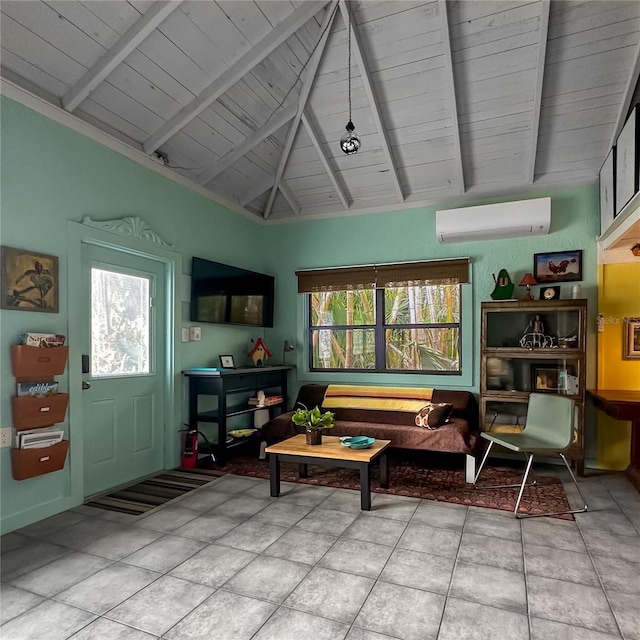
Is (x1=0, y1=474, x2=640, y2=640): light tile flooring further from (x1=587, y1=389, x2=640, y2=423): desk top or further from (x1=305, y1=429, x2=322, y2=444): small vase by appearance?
(x1=587, y1=389, x2=640, y2=423): desk top

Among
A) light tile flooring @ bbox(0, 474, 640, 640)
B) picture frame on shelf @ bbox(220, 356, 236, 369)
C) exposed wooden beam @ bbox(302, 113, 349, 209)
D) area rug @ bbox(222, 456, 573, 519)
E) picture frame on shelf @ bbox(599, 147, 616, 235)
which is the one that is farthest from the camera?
picture frame on shelf @ bbox(220, 356, 236, 369)

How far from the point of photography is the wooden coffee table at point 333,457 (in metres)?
3.09

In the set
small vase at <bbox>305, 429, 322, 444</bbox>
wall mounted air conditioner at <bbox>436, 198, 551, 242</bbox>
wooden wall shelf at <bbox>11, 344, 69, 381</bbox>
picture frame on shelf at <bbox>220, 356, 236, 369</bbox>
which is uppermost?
wall mounted air conditioner at <bbox>436, 198, 551, 242</bbox>

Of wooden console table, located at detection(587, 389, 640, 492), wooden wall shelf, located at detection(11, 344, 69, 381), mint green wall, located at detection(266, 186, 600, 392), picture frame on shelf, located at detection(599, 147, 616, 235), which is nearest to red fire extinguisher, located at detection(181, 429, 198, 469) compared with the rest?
wooden wall shelf, located at detection(11, 344, 69, 381)

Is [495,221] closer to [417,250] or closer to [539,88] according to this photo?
[417,250]

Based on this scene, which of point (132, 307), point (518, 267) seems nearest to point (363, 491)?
point (132, 307)

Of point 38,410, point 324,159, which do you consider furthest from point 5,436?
point 324,159

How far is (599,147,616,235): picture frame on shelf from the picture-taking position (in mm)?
3605

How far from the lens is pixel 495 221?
427 centimetres

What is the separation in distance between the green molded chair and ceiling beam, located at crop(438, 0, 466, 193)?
223 cm

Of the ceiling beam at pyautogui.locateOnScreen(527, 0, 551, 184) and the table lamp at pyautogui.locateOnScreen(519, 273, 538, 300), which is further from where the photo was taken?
the table lamp at pyautogui.locateOnScreen(519, 273, 538, 300)

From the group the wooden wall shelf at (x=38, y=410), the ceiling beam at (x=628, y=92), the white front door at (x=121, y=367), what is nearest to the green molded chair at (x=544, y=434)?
the ceiling beam at (x=628, y=92)

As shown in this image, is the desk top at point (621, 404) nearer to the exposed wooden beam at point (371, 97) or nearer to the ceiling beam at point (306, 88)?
the exposed wooden beam at point (371, 97)

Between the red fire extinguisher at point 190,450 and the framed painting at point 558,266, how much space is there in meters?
3.67
